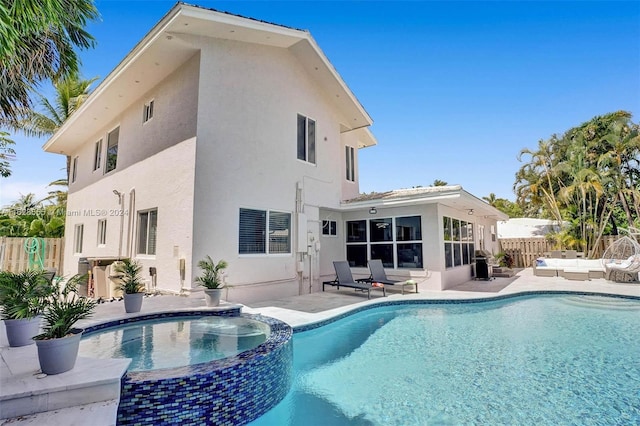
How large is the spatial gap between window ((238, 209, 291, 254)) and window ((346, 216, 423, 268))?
4013mm

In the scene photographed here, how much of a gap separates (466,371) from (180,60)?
10.8m

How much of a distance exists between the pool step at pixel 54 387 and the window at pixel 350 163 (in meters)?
13.5

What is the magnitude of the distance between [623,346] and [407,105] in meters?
13.0

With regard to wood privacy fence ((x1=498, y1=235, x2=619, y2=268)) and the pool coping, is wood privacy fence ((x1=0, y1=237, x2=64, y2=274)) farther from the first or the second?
wood privacy fence ((x1=498, y1=235, x2=619, y2=268))

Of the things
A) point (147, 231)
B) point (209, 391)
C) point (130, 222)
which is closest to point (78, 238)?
point (130, 222)

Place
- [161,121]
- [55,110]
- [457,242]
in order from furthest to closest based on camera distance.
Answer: [55,110] → [457,242] → [161,121]

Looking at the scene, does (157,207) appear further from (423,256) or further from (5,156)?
(423,256)

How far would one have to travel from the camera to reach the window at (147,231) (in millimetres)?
10391

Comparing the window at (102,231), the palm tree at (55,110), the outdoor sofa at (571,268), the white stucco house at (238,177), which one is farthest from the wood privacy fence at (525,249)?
the palm tree at (55,110)

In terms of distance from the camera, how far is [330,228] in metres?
14.2

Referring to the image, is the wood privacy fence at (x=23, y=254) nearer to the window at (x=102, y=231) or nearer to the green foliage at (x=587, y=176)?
the window at (x=102, y=231)

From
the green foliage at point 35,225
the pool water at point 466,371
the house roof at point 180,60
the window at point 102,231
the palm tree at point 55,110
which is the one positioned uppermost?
the palm tree at point 55,110

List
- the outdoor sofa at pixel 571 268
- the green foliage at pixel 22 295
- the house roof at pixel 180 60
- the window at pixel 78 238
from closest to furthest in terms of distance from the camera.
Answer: the green foliage at pixel 22 295, the house roof at pixel 180 60, the window at pixel 78 238, the outdoor sofa at pixel 571 268

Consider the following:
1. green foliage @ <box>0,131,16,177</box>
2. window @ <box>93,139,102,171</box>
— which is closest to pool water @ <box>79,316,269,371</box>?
window @ <box>93,139,102,171</box>
